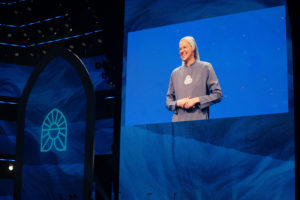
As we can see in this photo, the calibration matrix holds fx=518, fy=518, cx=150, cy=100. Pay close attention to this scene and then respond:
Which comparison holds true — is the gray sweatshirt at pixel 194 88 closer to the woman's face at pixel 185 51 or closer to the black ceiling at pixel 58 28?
the woman's face at pixel 185 51

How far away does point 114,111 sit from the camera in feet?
25.9

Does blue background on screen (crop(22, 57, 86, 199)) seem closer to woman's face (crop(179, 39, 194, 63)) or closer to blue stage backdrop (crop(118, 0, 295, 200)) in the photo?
blue stage backdrop (crop(118, 0, 295, 200))

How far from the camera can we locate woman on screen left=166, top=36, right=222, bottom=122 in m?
6.73

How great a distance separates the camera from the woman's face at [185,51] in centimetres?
702

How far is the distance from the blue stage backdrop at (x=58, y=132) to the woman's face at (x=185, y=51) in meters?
1.62

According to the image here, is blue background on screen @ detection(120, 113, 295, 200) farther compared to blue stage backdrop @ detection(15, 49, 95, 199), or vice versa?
blue stage backdrop @ detection(15, 49, 95, 199)

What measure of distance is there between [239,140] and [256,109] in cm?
43

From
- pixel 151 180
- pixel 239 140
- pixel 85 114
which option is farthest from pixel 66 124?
pixel 239 140

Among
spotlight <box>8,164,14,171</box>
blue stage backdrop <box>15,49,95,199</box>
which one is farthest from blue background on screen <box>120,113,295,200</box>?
spotlight <box>8,164,14,171</box>

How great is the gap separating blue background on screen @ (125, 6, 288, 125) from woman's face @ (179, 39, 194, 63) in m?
0.08

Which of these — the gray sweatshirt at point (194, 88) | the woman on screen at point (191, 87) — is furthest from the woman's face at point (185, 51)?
the gray sweatshirt at point (194, 88)

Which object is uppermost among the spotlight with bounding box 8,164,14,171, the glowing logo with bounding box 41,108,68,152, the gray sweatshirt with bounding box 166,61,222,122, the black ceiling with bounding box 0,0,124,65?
the black ceiling with bounding box 0,0,124,65

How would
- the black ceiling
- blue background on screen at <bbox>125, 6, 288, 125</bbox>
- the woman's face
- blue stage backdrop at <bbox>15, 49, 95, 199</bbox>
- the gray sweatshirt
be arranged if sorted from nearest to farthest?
1. blue background on screen at <bbox>125, 6, 288, 125</bbox>
2. the gray sweatshirt
3. the woman's face
4. blue stage backdrop at <bbox>15, 49, 95, 199</bbox>
5. the black ceiling

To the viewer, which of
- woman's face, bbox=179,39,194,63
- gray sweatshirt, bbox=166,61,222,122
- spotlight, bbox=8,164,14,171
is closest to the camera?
gray sweatshirt, bbox=166,61,222,122
